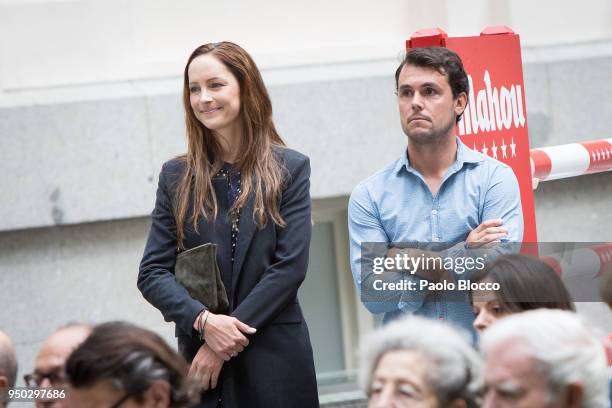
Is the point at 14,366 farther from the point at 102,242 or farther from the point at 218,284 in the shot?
the point at 102,242

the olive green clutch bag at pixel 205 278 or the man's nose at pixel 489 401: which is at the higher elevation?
the olive green clutch bag at pixel 205 278

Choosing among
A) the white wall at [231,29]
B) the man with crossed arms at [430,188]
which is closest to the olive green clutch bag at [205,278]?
the man with crossed arms at [430,188]

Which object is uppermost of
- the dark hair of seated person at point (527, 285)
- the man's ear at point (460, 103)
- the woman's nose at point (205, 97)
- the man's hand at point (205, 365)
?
the woman's nose at point (205, 97)

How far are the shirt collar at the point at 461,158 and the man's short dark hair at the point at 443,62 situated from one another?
195mm

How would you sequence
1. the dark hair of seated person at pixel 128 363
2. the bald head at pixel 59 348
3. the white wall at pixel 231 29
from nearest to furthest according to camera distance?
the dark hair of seated person at pixel 128 363 < the bald head at pixel 59 348 < the white wall at pixel 231 29

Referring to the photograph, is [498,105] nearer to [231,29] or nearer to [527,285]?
[527,285]

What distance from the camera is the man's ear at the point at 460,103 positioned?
14.1 feet

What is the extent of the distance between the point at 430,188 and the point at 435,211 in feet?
0.30

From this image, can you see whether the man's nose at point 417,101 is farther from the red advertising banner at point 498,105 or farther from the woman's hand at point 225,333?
the woman's hand at point 225,333

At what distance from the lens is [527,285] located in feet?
11.5

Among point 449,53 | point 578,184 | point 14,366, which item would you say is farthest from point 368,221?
point 578,184

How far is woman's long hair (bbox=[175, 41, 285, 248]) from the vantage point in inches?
168

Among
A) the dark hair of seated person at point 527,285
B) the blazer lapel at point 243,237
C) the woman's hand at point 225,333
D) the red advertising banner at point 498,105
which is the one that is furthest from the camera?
the red advertising banner at point 498,105

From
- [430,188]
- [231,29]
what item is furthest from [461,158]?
[231,29]
